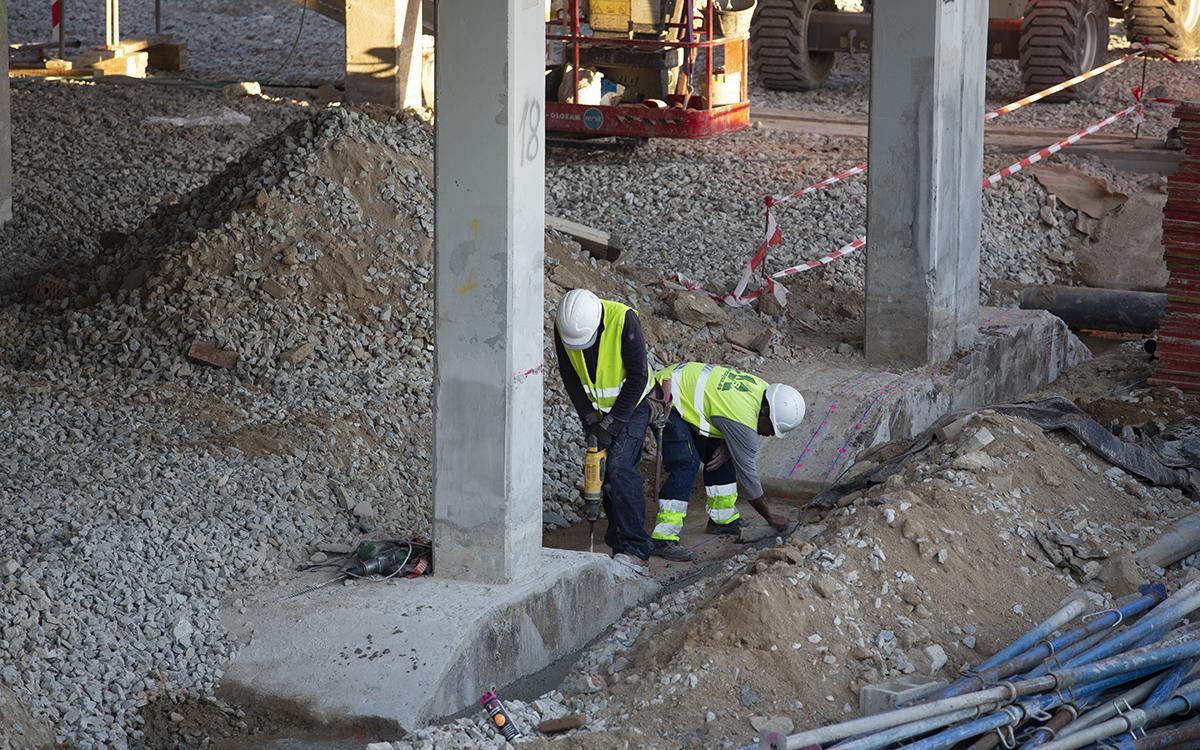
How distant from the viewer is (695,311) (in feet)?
39.8

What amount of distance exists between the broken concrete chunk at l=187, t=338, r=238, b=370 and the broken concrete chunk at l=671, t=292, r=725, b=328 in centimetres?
360

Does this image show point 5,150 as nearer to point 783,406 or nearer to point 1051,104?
point 783,406

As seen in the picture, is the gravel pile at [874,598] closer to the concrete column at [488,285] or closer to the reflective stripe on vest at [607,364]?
the concrete column at [488,285]

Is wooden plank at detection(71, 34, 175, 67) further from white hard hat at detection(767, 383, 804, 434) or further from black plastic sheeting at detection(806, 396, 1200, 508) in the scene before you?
black plastic sheeting at detection(806, 396, 1200, 508)

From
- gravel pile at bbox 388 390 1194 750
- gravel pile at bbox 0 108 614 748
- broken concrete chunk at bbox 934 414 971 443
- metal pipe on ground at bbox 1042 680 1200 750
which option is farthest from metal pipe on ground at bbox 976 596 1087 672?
gravel pile at bbox 0 108 614 748

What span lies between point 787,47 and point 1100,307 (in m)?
8.82

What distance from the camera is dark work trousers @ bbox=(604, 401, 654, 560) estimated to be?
8812 millimetres

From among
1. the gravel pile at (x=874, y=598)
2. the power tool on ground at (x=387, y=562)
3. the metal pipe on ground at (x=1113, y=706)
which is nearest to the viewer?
the metal pipe on ground at (x=1113, y=706)

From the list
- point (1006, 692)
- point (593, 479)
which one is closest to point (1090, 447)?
point (593, 479)

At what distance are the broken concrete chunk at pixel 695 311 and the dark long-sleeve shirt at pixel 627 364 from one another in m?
3.46

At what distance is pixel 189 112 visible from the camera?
58.2 ft

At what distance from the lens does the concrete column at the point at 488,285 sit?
7.06 metres

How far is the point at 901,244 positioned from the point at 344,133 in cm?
424

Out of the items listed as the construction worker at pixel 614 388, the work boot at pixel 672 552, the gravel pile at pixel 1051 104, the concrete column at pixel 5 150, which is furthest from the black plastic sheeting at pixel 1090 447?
the gravel pile at pixel 1051 104
